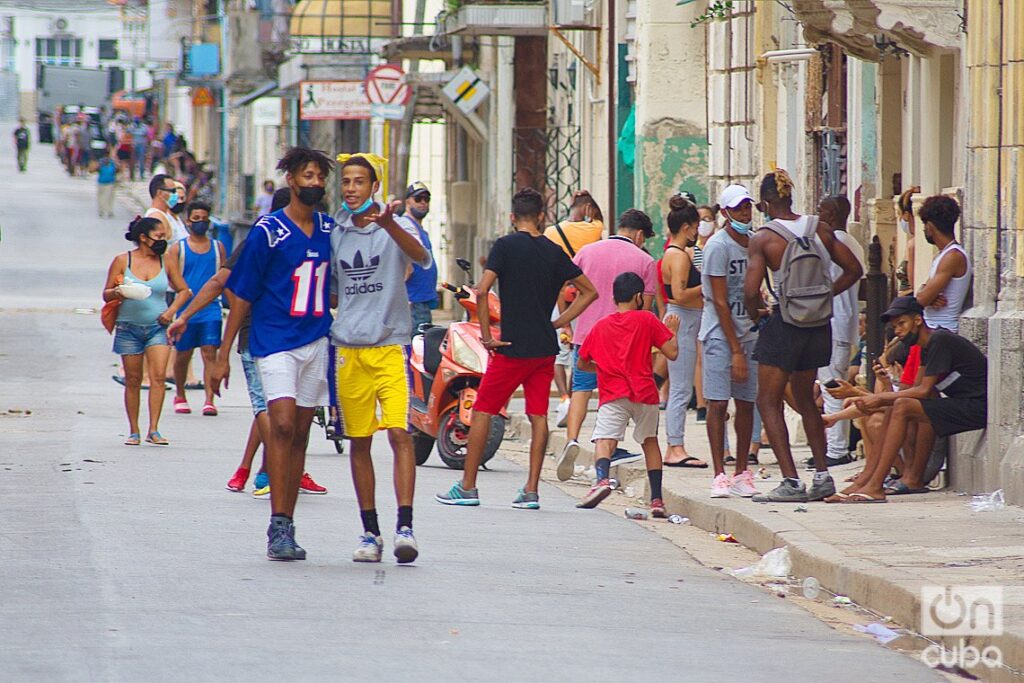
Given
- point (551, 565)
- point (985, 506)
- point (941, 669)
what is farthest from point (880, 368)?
point (941, 669)

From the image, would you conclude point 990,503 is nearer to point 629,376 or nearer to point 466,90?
point 629,376

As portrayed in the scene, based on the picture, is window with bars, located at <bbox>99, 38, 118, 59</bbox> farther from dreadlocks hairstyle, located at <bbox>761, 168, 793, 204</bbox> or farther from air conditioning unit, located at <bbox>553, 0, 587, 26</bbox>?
dreadlocks hairstyle, located at <bbox>761, 168, 793, 204</bbox>

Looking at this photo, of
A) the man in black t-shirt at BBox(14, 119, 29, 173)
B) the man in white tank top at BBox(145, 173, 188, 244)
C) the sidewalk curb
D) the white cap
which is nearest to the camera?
the sidewalk curb

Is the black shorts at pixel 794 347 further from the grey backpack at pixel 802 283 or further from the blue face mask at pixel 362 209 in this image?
the blue face mask at pixel 362 209

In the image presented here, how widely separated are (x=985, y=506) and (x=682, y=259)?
319 centimetres

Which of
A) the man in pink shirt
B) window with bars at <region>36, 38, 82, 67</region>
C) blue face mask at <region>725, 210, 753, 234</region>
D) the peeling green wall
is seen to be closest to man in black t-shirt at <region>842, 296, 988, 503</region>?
blue face mask at <region>725, 210, 753, 234</region>

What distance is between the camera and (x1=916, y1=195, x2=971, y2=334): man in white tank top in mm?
11969

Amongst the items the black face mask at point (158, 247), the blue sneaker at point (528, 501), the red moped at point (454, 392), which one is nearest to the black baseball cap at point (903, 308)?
the blue sneaker at point (528, 501)

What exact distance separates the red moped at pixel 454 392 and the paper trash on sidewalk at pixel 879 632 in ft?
18.5

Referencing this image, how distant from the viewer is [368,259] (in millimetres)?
9266

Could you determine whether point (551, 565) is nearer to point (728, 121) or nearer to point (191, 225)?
point (191, 225)

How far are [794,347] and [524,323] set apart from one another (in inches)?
59.7

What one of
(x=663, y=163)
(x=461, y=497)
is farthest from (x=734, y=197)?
(x=663, y=163)

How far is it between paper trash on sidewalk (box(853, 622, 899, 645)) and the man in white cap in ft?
11.6
